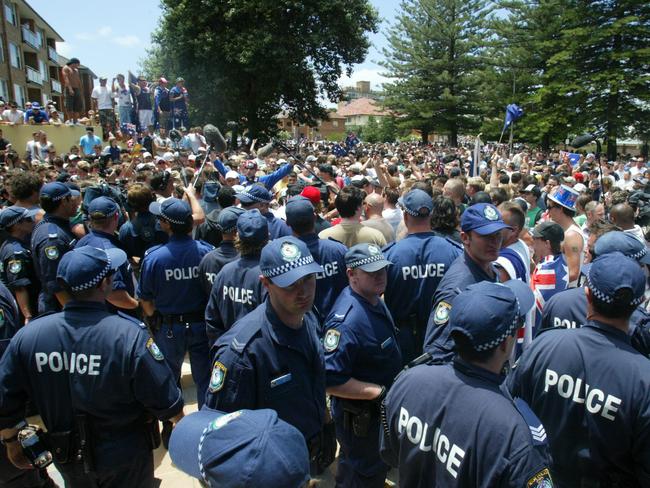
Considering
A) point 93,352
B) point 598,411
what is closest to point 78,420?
point 93,352

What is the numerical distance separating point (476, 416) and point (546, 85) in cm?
3794

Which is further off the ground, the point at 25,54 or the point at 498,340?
the point at 25,54

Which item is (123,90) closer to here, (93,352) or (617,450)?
(93,352)

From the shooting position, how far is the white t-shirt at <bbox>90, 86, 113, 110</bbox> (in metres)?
17.4

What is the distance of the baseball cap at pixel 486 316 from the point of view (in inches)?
78.9

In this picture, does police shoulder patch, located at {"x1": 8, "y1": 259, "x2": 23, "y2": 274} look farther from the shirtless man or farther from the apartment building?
the apartment building

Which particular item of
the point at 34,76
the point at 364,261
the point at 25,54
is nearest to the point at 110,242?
the point at 364,261

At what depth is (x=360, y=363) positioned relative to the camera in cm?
318

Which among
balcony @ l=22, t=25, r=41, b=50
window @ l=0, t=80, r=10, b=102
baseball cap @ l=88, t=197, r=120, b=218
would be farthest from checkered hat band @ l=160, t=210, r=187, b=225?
balcony @ l=22, t=25, r=41, b=50

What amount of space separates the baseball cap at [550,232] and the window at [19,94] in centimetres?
4072

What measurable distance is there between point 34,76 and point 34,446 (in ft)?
151

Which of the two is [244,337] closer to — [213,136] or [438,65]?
[213,136]

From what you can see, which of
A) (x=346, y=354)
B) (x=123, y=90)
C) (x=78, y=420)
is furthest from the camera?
(x=123, y=90)

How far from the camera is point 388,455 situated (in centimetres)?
260
